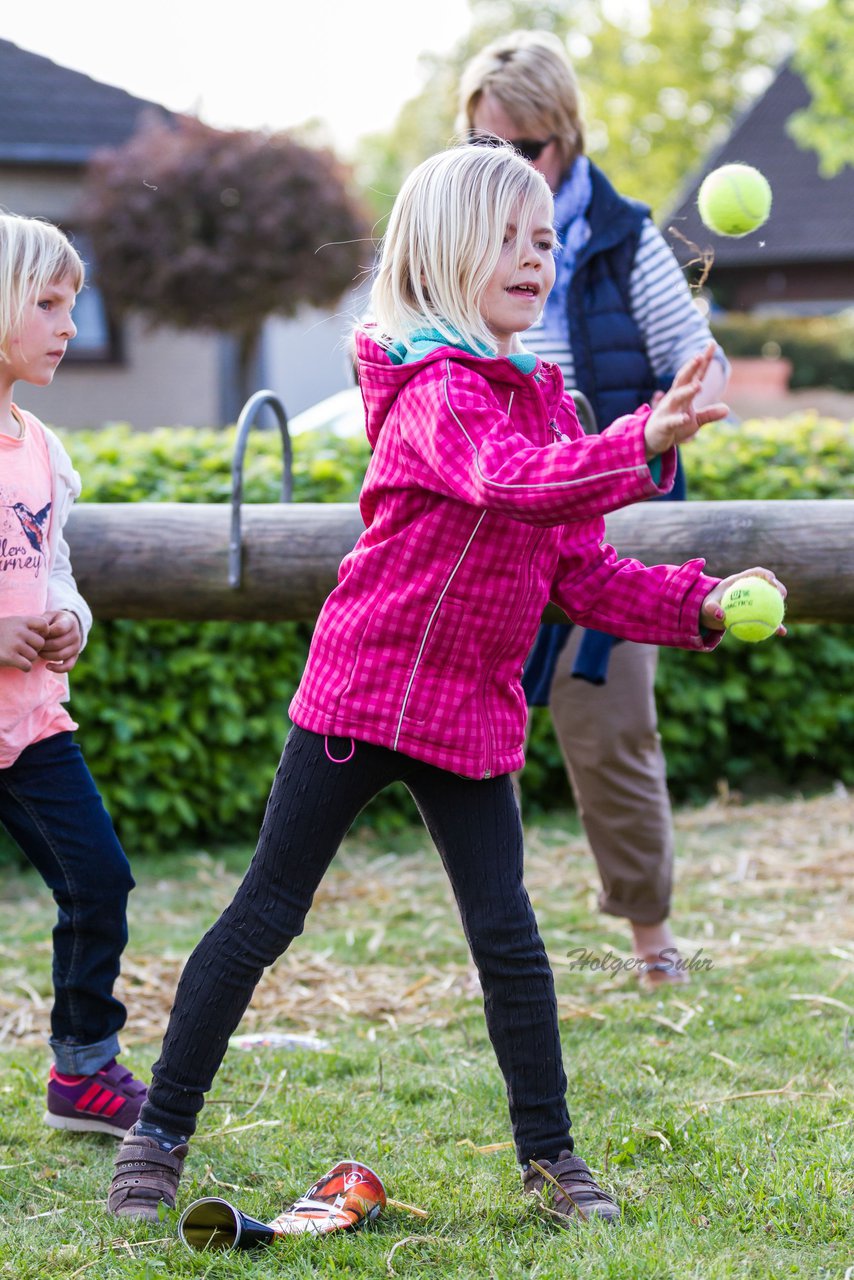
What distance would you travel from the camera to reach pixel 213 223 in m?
14.1

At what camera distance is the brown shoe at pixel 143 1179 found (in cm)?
237

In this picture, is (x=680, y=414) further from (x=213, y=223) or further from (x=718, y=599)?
(x=213, y=223)

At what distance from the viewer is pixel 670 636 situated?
7.96 feet

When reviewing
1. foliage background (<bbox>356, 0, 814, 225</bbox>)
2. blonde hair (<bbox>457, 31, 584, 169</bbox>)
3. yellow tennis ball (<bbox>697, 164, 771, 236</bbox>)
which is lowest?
yellow tennis ball (<bbox>697, 164, 771, 236</bbox>)

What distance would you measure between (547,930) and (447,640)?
89.2 inches

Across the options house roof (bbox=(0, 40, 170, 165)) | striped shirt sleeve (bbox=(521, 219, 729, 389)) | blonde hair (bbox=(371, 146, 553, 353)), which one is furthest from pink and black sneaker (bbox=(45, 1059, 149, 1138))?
house roof (bbox=(0, 40, 170, 165))

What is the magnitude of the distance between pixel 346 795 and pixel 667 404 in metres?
0.85

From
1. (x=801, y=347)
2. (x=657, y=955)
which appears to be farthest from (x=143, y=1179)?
(x=801, y=347)

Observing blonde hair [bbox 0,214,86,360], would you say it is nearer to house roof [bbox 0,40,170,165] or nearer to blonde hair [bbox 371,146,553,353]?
blonde hair [bbox 371,146,553,353]

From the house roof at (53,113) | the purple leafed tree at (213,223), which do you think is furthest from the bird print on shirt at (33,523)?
the house roof at (53,113)

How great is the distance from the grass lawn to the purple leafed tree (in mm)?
10051

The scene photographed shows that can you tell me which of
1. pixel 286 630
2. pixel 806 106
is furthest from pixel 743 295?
pixel 286 630

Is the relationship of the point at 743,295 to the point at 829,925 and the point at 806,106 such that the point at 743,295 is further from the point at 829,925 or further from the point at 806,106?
the point at 829,925

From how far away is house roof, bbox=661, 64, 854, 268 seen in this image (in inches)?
906
